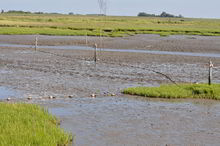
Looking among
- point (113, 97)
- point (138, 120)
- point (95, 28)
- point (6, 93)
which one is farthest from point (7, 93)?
point (95, 28)

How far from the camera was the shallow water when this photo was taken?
11633 millimetres

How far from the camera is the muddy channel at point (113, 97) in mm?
12109

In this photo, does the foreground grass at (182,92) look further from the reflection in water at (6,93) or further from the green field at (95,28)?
the green field at (95,28)

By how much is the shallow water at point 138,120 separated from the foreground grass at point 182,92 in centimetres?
54

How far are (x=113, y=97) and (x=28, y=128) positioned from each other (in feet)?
23.1

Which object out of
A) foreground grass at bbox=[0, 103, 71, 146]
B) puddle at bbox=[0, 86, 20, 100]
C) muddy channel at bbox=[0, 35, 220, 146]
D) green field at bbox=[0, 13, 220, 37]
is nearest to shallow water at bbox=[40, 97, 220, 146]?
muddy channel at bbox=[0, 35, 220, 146]

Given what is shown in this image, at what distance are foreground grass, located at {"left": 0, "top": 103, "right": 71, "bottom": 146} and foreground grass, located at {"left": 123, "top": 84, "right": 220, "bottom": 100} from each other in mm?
5553

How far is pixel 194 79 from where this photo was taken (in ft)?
76.6

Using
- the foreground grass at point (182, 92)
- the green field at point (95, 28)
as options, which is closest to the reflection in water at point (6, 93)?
the foreground grass at point (182, 92)

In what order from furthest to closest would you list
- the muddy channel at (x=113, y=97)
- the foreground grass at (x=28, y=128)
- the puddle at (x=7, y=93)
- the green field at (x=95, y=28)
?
the green field at (x=95, y=28), the puddle at (x=7, y=93), the muddy channel at (x=113, y=97), the foreground grass at (x=28, y=128)

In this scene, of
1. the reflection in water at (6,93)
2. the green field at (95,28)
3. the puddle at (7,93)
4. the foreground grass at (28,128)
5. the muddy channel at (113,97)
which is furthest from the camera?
the green field at (95,28)

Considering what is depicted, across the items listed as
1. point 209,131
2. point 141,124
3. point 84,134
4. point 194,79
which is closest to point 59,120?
point 84,134

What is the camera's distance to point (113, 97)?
17.7 meters

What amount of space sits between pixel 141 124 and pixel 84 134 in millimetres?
1993
